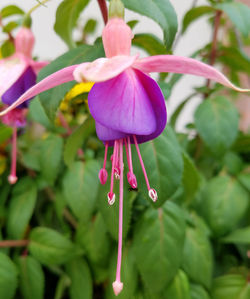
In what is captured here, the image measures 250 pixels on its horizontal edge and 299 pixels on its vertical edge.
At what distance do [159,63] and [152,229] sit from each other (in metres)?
0.32

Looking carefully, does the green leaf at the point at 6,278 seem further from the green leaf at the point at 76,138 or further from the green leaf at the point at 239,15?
the green leaf at the point at 239,15

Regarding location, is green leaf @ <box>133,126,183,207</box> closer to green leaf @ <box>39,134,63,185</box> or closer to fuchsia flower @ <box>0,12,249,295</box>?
fuchsia flower @ <box>0,12,249,295</box>

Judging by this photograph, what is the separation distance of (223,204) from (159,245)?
0.23 metres

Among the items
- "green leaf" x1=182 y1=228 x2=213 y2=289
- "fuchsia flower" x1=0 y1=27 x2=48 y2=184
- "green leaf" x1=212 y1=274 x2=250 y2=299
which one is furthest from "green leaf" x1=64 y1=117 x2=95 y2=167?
"green leaf" x1=212 y1=274 x2=250 y2=299

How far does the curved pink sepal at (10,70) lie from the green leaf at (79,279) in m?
0.39

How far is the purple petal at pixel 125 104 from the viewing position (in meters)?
0.25

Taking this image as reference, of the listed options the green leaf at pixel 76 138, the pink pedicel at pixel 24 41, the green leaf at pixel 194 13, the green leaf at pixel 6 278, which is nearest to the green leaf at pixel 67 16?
the pink pedicel at pixel 24 41

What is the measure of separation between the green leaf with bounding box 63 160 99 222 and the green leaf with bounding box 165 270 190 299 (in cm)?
18

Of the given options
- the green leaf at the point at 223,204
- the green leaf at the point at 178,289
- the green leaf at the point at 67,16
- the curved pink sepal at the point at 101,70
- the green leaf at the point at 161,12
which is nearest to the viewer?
the curved pink sepal at the point at 101,70

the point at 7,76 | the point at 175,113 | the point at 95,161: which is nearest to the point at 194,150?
the point at 175,113

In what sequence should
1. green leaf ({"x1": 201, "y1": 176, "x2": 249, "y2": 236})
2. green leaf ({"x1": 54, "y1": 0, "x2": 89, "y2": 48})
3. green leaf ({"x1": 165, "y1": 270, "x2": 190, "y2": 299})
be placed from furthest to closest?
green leaf ({"x1": 201, "y1": 176, "x2": 249, "y2": 236}) < green leaf ({"x1": 165, "y1": 270, "x2": 190, "y2": 299}) < green leaf ({"x1": 54, "y1": 0, "x2": 89, "y2": 48})

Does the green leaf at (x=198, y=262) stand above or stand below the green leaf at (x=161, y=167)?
below

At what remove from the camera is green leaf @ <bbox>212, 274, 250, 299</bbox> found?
0.59 metres

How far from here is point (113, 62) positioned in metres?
0.23
